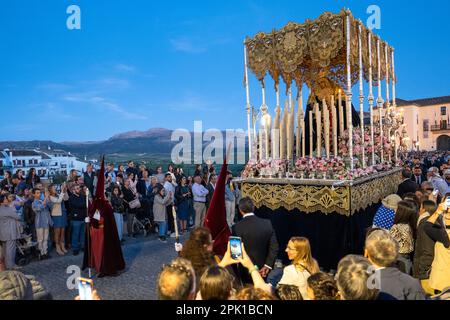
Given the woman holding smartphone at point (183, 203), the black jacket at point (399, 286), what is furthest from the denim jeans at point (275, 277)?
the woman holding smartphone at point (183, 203)

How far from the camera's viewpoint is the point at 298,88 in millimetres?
9039

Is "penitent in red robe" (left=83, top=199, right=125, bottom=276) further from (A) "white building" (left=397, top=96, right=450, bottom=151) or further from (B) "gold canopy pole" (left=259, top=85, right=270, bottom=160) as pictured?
(A) "white building" (left=397, top=96, right=450, bottom=151)

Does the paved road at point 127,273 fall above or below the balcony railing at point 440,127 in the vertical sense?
below

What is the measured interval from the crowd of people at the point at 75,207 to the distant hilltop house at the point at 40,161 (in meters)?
1.59

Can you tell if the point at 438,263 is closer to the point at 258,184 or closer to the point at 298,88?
the point at 258,184

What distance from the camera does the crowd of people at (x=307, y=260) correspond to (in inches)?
96.0

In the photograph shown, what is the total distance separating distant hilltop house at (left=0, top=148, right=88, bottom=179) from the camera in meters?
13.0

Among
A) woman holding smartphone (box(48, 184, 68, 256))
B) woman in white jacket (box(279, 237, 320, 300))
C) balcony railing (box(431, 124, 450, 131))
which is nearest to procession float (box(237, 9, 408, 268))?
woman in white jacket (box(279, 237, 320, 300))

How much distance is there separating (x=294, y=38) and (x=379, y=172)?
3774 mm

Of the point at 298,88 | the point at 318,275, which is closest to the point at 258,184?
the point at 298,88

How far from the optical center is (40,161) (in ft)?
47.0

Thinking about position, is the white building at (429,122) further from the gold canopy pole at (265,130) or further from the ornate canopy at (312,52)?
the gold canopy pole at (265,130)
